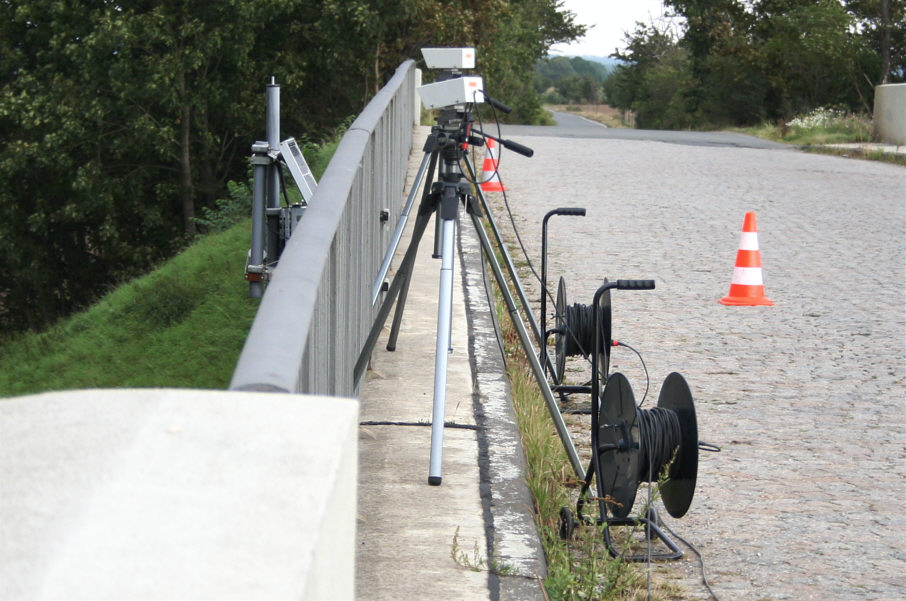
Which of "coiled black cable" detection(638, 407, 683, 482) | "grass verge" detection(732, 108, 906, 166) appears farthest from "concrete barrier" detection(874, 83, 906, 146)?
"coiled black cable" detection(638, 407, 683, 482)

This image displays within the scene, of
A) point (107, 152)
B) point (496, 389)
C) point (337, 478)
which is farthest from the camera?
point (107, 152)

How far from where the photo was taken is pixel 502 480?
14.7ft

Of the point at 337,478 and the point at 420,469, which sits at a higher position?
the point at 337,478

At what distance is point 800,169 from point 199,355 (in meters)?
11.2

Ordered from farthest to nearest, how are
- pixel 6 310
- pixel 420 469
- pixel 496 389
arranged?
pixel 6 310 → pixel 496 389 → pixel 420 469

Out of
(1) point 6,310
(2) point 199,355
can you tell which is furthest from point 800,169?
(1) point 6,310

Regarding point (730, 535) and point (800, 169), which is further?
point (800, 169)

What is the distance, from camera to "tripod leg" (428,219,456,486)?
14.1ft

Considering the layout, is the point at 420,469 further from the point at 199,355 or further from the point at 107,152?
the point at 107,152

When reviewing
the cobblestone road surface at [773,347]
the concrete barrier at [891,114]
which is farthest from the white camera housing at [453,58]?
the concrete barrier at [891,114]

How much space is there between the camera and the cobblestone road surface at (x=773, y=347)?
452 centimetres

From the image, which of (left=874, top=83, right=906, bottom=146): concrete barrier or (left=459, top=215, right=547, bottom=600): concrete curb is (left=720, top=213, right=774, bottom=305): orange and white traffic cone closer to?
(left=459, top=215, right=547, bottom=600): concrete curb

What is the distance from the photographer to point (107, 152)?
31.1 meters

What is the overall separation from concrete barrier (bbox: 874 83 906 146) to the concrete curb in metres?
19.1
